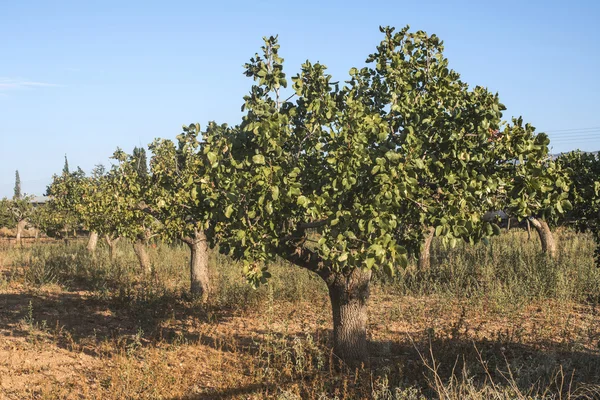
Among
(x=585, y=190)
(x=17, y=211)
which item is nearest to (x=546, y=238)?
(x=585, y=190)

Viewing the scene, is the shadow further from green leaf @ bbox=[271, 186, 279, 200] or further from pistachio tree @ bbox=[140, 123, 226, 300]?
green leaf @ bbox=[271, 186, 279, 200]

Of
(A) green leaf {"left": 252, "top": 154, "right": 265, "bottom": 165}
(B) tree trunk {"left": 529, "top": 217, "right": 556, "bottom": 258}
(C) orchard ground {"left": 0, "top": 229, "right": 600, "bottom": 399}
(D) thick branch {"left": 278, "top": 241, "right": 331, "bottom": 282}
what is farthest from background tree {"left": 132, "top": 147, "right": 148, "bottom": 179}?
(B) tree trunk {"left": 529, "top": 217, "right": 556, "bottom": 258}

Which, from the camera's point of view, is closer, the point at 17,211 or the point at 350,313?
the point at 350,313

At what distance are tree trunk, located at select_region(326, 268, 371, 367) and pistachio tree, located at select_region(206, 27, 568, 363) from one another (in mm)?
454

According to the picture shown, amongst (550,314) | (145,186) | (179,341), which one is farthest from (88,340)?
(550,314)

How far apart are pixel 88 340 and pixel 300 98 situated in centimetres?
625

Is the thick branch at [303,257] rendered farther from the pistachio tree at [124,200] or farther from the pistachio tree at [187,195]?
the pistachio tree at [124,200]

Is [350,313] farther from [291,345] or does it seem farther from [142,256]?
[142,256]

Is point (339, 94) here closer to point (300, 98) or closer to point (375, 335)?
point (300, 98)

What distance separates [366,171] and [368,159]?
34 centimetres

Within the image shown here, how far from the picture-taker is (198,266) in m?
14.0

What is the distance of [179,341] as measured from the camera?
400 inches

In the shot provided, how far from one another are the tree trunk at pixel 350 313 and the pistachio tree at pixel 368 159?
17.9 inches

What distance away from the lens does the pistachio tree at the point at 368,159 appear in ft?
19.5
